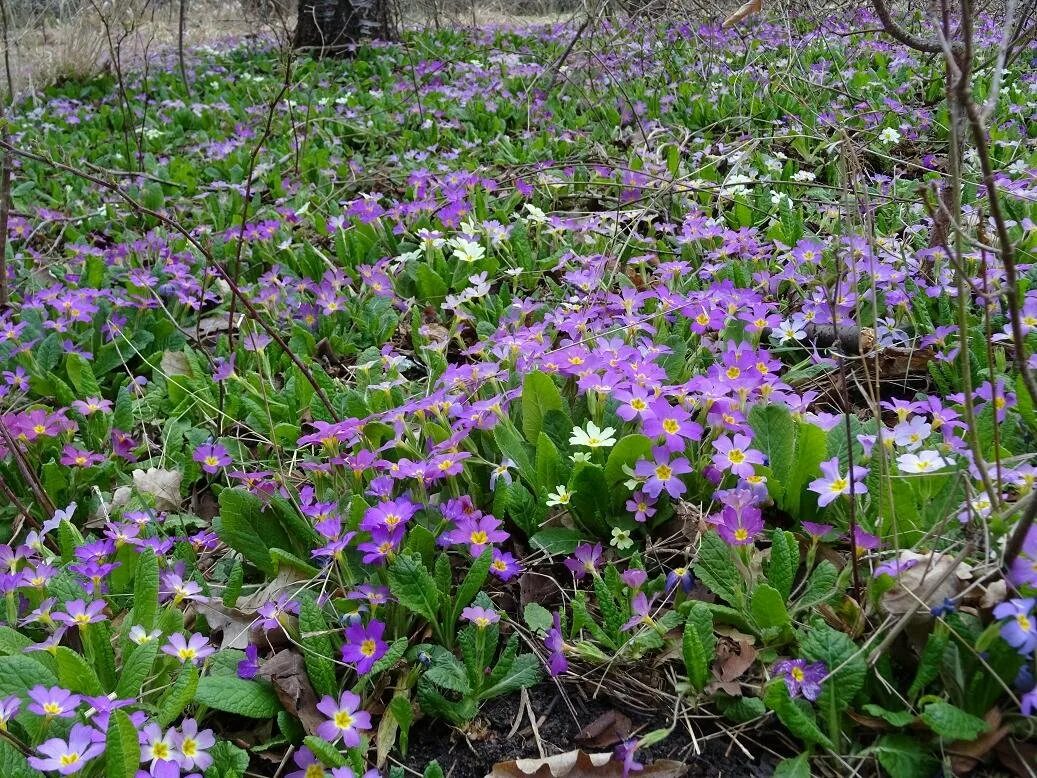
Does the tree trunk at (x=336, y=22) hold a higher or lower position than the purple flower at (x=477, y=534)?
higher

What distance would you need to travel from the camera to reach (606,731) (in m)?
1.43

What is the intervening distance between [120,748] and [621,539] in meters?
0.96

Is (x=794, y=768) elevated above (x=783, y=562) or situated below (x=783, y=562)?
below

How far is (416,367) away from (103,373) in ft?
3.58

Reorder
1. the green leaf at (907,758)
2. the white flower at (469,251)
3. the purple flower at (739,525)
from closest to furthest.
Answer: the green leaf at (907,758) < the purple flower at (739,525) < the white flower at (469,251)

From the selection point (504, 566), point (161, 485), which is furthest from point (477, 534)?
point (161, 485)

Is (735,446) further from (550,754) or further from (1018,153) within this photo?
(1018,153)

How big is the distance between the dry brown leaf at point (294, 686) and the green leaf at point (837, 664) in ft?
2.77

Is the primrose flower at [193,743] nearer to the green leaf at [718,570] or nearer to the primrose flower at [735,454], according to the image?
the green leaf at [718,570]

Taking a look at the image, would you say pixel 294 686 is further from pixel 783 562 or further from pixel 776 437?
pixel 776 437

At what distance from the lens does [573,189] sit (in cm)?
386

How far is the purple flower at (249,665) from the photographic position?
61.1 inches

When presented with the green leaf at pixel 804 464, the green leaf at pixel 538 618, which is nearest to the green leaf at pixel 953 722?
the green leaf at pixel 804 464

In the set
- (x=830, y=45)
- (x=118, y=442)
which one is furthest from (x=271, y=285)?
(x=830, y=45)
